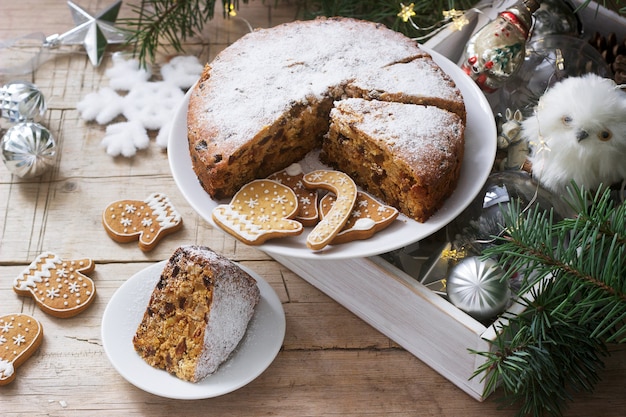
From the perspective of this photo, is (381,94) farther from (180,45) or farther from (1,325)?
(1,325)

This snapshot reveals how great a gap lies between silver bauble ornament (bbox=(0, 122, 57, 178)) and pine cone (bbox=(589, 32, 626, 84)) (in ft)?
4.90

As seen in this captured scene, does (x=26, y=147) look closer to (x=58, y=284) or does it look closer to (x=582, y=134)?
(x=58, y=284)

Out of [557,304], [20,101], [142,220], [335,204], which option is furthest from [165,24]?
[557,304]

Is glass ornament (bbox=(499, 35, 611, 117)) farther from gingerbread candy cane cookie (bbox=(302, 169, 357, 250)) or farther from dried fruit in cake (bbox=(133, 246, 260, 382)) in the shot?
dried fruit in cake (bbox=(133, 246, 260, 382))

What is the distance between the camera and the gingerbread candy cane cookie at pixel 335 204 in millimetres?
1593

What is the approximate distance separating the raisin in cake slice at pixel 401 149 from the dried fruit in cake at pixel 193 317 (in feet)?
1.25

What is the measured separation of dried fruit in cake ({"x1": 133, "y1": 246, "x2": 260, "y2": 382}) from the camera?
166cm

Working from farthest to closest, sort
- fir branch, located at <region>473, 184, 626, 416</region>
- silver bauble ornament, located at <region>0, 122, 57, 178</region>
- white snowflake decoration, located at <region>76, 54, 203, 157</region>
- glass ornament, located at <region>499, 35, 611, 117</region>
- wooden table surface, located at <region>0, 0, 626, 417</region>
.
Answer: white snowflake decoration, located at <region>76, 54, 203, 157</region>, silver bauble ornament, located at <region>0, 122, 57, 178</region>, glass ornament, located at <region>499, 35, 611, 117</region>, wooden table surface, located at <region>0, 0, 626, 417</region>, fir branch, located at <region>473, 184, 626, 416</region>

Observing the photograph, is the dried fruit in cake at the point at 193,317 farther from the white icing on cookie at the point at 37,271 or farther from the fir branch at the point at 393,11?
the fir branch at the point at 393,11

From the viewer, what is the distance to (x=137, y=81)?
2.36 meters

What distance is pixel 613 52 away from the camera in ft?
6.82

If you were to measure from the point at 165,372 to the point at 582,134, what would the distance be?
101 centimetres

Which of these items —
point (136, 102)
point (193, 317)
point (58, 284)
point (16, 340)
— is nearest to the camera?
point (193, 317)

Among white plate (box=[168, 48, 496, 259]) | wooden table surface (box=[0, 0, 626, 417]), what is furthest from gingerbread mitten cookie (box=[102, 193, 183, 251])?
white plate (box=[168, 48, 496, 259])
